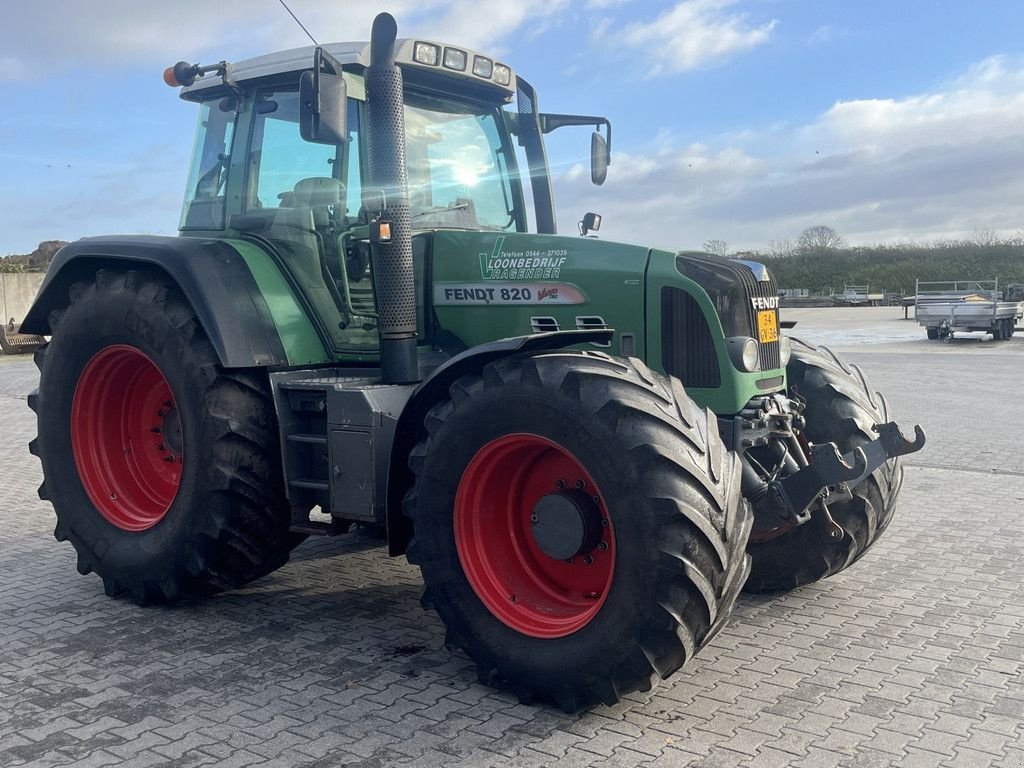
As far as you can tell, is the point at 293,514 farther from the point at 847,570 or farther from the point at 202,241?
the point at 847,570

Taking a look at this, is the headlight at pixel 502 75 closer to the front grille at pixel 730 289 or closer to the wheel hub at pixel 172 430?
the front grille at pixel 730 289

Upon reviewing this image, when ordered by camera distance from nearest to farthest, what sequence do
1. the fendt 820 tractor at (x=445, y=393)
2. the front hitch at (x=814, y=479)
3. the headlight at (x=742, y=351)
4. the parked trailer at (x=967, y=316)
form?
the fendt 820 tractor at (x=445, y=393) < the front hitch at (x=814, y=479) < the headlight at (x=742, y=351) < the parked trailer at (x=967, y=316)

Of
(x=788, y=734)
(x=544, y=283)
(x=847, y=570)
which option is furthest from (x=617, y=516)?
(x=847, y=570)

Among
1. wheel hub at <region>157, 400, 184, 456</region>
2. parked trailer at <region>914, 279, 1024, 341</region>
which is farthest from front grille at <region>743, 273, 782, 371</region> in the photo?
parked trailer at <region>914, 279, 1024, 341</region>

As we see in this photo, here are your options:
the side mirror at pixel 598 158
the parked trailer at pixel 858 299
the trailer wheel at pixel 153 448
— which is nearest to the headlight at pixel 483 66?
the side mirror at pixel 598 158

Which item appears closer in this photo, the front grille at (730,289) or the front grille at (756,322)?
the front grille at (730,289)

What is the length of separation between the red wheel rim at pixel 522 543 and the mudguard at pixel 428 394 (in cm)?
37

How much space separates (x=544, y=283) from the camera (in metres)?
4.74

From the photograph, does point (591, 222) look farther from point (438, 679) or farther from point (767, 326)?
point (438, 679)

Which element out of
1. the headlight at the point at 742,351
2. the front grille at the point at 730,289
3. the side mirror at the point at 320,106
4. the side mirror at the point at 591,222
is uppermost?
the side mirror at the point at 320,106

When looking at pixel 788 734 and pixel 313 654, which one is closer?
pixel 788 734

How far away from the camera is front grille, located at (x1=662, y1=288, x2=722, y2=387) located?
4.43m

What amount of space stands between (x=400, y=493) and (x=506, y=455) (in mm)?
609

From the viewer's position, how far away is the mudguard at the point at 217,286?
4.81m
